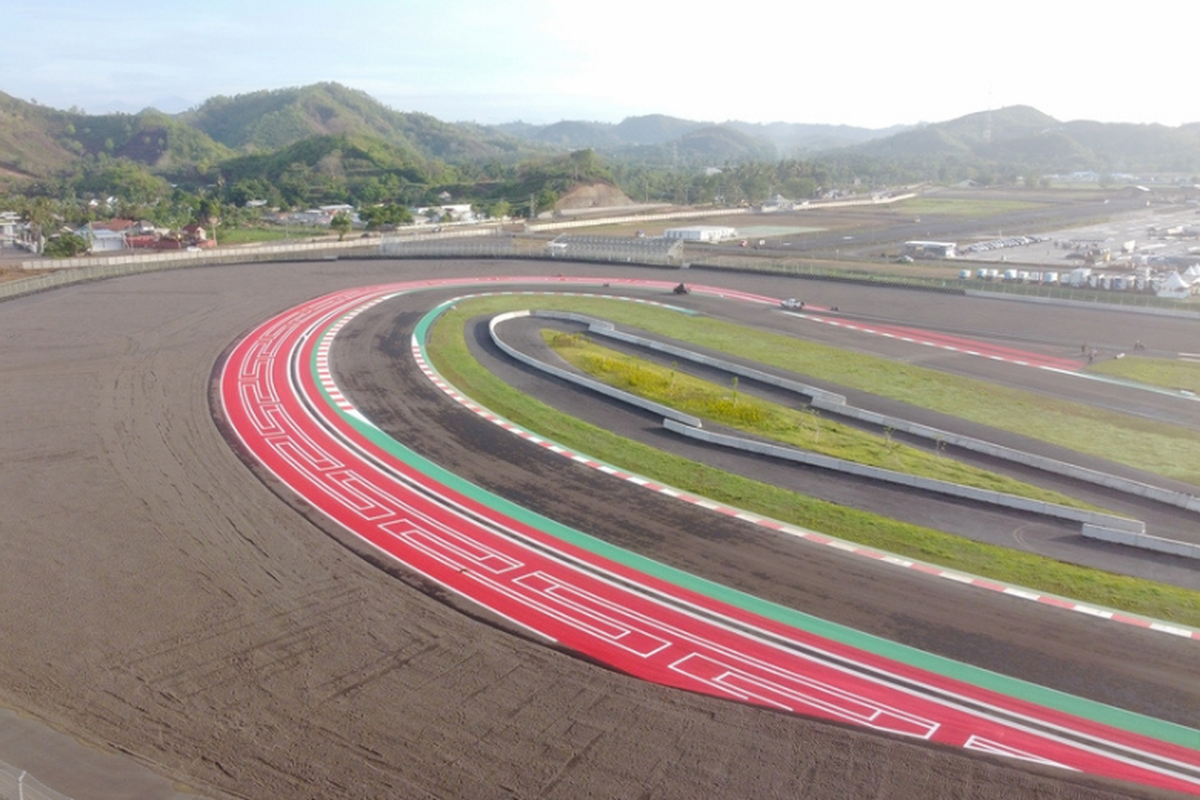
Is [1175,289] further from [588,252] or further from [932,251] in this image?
[588,252]

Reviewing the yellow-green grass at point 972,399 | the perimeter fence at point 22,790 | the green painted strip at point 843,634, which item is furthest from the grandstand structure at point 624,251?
the perimeter fence at point 22,790

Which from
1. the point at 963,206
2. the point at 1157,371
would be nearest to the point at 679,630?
the point at 1157,371

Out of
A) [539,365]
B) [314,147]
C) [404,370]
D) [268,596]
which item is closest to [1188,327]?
[539,365]

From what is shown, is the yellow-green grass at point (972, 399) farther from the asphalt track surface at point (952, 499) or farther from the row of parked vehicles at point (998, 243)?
the row of parked vehicles at point (998, 243)

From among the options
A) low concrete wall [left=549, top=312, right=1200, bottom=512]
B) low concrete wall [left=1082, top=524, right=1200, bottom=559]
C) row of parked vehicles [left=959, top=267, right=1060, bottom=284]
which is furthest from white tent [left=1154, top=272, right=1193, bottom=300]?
low concrete wall [left=1082, top=524, right=1200, bottom=559]

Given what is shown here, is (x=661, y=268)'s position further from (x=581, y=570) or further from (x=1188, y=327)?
(x=581, y=570)

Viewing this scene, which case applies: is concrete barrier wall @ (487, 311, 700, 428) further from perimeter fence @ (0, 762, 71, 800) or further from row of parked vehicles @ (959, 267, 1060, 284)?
row of parked vehicles @ (959, 267, 1060, 284)
